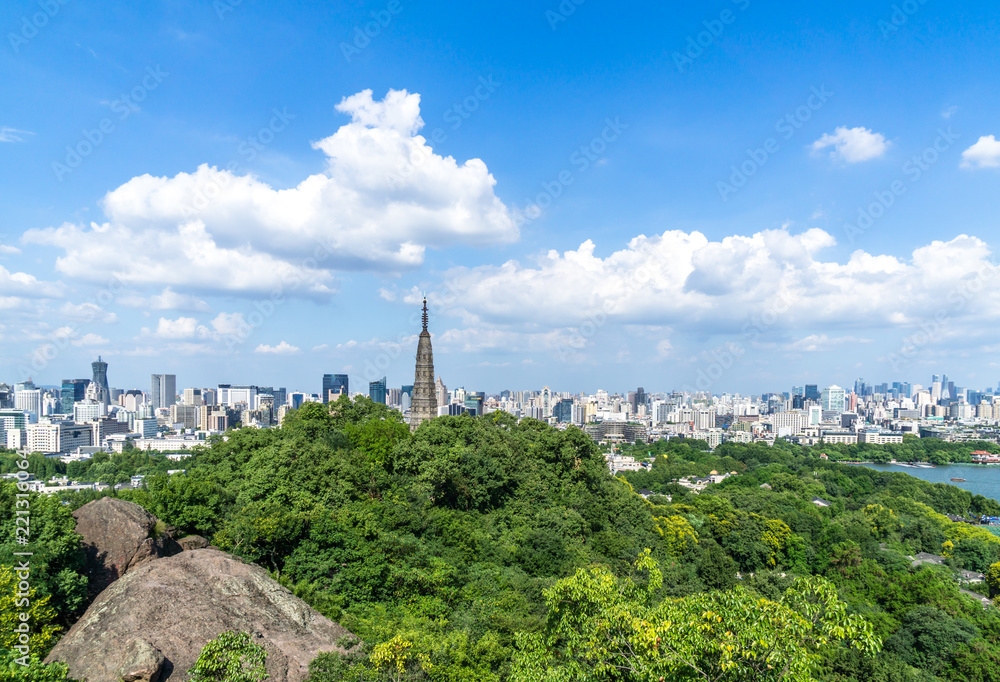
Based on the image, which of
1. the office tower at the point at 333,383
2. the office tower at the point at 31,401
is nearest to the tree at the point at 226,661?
the office tower at the point at 31,401

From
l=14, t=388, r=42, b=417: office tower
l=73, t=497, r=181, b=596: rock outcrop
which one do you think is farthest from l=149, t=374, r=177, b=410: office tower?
l=73, t=497, r=181, b=596: rock outcrop

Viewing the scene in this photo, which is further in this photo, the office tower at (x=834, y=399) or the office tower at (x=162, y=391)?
the office tower at (x=834, y=399)

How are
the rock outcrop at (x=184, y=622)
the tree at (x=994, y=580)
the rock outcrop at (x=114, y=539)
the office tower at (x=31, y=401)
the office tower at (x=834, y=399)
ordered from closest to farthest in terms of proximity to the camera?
the rock outcrop at (x=184, y=622)
the rock outcrop at (x=114, y=539)
the tree at (x=994, y=580)
the office tower at (x=31, y=401)
the office tower at (x=834, y=399)

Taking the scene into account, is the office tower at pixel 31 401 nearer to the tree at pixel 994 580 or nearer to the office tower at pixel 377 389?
the office tower at pixel 377 389

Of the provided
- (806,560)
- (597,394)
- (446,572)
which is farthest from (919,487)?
(597,394)

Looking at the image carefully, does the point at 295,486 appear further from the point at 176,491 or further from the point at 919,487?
the point at 919,487
